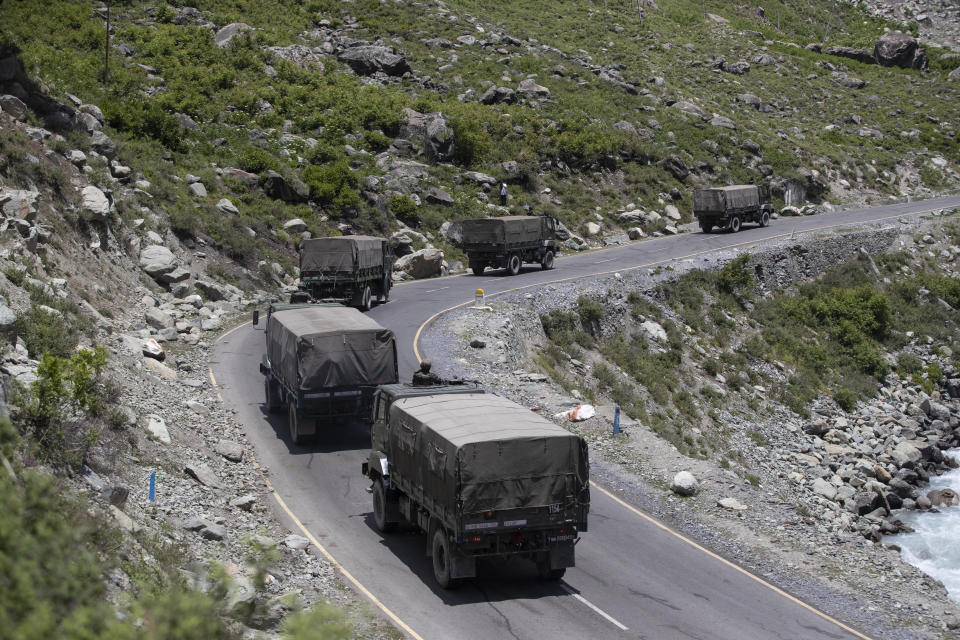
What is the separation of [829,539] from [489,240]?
26.5 metres

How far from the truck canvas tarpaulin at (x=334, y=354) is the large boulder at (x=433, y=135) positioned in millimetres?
36038

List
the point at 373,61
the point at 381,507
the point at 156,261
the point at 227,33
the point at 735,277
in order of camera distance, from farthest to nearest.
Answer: the point at 373,61 → the point at 227,33 → the point at 735,277 → the point at 156,261 → the point at 381,507

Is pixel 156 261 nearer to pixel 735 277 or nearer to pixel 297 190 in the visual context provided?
pixel 297 190

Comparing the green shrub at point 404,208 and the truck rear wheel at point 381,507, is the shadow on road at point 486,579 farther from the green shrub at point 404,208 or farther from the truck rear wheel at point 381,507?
the green shrub at point 404,208

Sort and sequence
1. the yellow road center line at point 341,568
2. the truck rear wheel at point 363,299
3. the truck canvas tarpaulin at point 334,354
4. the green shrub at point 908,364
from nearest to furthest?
the yellow road center line at point 341,568 < the truck canvas tarpaulin at point 334,354 < the truck rear wheel at point 363,299 < the green shrub at point 908,364

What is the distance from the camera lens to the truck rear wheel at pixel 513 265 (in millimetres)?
41594

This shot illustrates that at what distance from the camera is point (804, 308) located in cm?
4316

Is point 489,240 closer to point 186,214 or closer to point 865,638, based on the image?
point 186,214

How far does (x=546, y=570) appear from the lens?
13.7 m

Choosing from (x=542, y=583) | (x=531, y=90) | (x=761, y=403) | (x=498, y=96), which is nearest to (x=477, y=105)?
(x=498, y=96)

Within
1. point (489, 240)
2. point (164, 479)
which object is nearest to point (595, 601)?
point (164, 479)

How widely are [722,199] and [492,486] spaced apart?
43642mm

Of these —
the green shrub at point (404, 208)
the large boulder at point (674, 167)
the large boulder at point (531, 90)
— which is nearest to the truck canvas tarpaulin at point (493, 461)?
the green shrub at point (404, 208)

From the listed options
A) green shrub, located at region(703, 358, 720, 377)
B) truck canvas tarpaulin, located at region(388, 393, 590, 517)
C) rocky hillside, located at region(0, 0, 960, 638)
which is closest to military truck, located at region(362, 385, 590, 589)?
truck canvas tarpaulin, located at region(388, 393, 590, 517)
